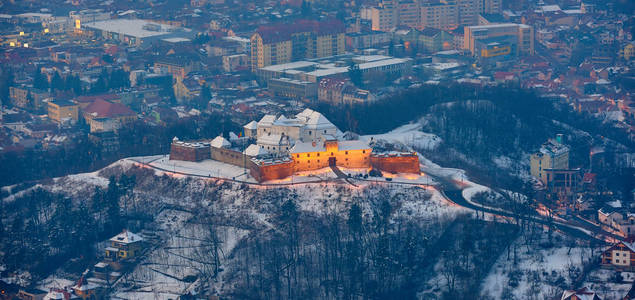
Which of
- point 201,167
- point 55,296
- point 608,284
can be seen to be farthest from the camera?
point 201,167

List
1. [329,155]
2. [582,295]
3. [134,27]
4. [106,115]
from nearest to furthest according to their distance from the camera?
[582,295] → [329,155] → [106,115] → [134,27]

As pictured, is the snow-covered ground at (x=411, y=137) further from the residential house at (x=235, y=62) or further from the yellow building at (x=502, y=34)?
the yellow building at (x=502, y=34)

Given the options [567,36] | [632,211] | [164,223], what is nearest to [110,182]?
[164,223]

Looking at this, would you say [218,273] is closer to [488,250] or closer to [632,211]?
[488,250]

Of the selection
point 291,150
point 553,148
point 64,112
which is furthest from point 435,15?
point 291,150

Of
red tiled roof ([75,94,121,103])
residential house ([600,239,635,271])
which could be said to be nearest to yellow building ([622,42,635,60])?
red tiled roof ([75,94,121,103])

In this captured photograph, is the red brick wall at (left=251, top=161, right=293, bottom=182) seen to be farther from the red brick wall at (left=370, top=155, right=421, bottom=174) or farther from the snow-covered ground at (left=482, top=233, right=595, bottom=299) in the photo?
the snow-covered ground at (left=482, top=233, right=595, bottom=299)

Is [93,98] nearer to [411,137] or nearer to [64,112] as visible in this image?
[64,112]
